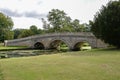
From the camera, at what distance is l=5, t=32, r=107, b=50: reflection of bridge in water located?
155 feet

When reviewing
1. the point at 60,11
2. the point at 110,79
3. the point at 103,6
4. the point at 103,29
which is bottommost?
the point at 110,79

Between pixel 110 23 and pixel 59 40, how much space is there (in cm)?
2399

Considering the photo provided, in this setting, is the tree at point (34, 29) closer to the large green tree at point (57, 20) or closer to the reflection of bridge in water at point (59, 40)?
the large green tree at point (57, 20)

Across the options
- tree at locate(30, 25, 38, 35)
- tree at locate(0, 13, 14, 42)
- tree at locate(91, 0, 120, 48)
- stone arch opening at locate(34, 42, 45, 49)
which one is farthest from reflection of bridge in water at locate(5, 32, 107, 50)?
tree at locate(30, 25, 38, 35)

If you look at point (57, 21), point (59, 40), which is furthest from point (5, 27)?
point (59, 40)

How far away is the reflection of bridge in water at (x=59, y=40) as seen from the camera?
4734cm

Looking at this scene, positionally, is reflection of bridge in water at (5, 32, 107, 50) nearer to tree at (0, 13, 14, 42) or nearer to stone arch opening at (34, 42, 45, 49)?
stone arch opening at (34, 42, 45, 49)

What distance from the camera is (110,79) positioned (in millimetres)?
11484

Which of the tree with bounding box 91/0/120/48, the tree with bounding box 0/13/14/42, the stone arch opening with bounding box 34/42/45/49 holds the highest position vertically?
the tree with bounding box 0/13/14/42

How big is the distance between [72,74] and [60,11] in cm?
6298

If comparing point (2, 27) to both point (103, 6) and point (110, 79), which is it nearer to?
point (103, 6)

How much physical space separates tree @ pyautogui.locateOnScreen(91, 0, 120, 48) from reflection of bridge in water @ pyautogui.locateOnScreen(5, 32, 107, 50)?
33.9 feet

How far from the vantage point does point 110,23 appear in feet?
109

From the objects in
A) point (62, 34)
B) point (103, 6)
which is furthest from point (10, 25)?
point (103, 6)
